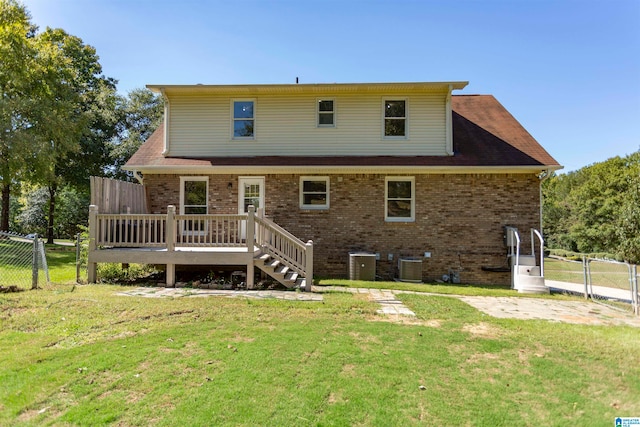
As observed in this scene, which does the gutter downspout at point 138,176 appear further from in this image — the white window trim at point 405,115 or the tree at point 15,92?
the white window trim at point 405,115

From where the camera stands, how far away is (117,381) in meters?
3.52

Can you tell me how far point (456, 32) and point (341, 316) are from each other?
10319 mm

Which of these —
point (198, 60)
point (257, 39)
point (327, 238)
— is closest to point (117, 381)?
point (327, 238)

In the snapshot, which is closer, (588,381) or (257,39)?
(588,381)

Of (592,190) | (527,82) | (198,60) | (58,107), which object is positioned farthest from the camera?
(592,190)

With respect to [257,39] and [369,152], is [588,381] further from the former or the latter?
[257,39]

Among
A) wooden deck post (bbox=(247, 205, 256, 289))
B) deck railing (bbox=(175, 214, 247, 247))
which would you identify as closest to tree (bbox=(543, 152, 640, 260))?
wooden deck post (bbox=(247, 205, 256, 289))

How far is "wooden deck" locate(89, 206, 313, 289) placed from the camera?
8.38m

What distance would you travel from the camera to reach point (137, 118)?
78.7 feet

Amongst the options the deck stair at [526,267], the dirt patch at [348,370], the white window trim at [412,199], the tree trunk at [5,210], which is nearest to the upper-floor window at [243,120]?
the white window trim at [412,199]

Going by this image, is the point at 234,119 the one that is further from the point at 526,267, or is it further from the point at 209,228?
the point at 526,267

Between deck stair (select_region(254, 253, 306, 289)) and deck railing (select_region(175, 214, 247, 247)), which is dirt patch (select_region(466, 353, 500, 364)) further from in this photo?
deck railing (select_region(175, 214, 247, 247))

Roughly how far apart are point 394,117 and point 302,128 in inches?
126

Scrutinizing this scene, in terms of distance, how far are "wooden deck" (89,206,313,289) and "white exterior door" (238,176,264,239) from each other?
7.96 ft
